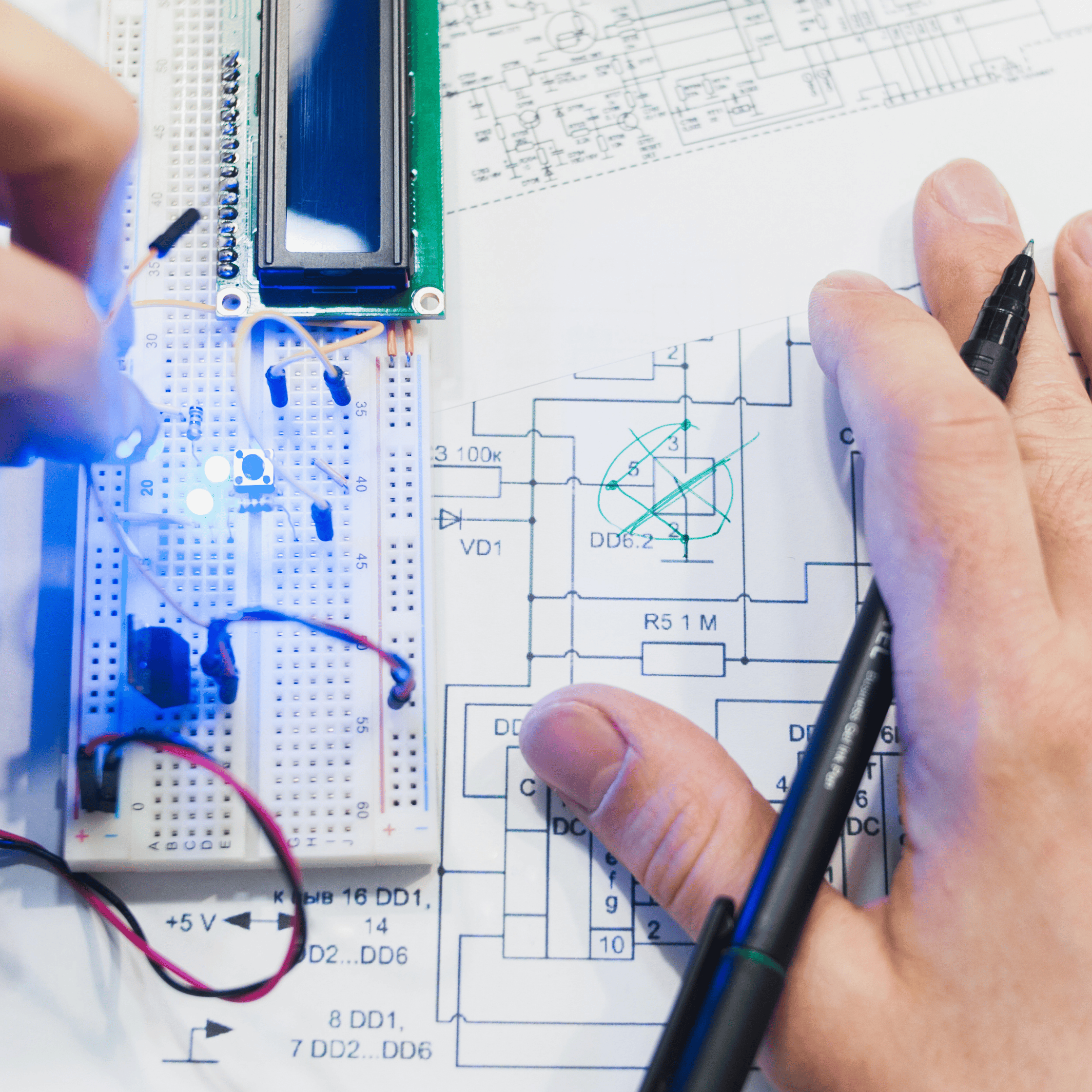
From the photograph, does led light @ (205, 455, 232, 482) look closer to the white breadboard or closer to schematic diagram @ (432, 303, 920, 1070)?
the white breadboard

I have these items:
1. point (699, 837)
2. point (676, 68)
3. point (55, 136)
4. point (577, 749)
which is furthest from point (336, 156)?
point (699, 837)

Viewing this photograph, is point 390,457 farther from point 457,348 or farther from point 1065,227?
point 1065,227

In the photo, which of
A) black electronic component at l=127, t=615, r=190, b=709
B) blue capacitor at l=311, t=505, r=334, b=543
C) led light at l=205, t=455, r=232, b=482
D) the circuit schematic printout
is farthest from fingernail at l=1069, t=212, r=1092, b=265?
black electronic component at l=127, t=615, r=190, b=709

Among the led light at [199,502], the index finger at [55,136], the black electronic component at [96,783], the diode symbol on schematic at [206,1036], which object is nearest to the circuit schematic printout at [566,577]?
the diode symbol on schematic at [206,1036]

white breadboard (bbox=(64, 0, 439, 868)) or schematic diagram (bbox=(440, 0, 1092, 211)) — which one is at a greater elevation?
schematic diagram (bbox=(440, 0, 1092, 211))

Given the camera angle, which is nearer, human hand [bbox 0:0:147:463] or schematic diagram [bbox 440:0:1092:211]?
human hand [bbox 0:0:147:463]

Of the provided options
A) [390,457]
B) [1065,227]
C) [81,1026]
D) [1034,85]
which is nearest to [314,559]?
[390,457]

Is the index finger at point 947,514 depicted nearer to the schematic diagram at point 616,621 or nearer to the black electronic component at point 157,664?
the schematic diagram at point 616,621
